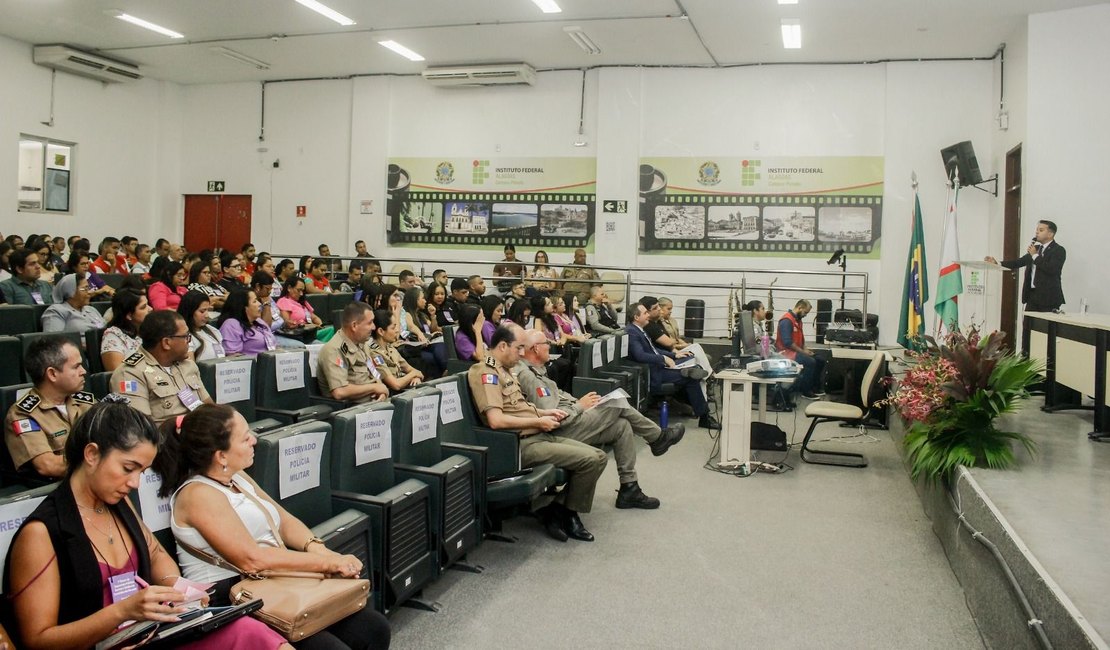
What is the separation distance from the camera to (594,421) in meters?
4.52

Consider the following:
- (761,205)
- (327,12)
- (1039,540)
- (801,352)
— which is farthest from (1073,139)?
(327,12)

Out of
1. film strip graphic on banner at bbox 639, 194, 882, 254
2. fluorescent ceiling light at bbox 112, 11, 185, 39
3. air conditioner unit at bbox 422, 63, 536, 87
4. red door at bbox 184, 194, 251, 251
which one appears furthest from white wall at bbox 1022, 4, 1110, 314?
red door at bbox 184, 194, 251, 251

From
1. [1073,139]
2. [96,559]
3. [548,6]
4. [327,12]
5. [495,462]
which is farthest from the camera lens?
[327,12]

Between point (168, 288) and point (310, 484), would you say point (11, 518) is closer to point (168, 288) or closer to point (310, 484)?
point (310, 484)

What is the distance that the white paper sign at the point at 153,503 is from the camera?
2.32 meters

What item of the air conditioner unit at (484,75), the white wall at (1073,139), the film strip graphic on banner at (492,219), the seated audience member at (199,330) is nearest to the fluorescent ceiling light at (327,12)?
the air conditioner unit at (484,75)

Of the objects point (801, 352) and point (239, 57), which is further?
point (239, 57)

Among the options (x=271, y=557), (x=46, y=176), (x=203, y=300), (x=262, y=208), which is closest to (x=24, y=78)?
(x=46, y=176)

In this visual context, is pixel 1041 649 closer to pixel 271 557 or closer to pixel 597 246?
pixel 271 557

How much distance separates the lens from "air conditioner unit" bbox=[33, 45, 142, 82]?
10656 mm

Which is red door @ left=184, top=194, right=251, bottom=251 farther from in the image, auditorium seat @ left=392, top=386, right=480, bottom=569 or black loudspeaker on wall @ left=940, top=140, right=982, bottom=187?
auditorium seat @ left=392, top=386, right=480, bottom=569

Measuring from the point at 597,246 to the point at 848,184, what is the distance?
10.5 feet

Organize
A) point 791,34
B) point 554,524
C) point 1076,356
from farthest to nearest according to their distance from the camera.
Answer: point 791,34 → point 1076,356 → point 554,524

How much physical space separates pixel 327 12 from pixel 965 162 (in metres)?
7.23
